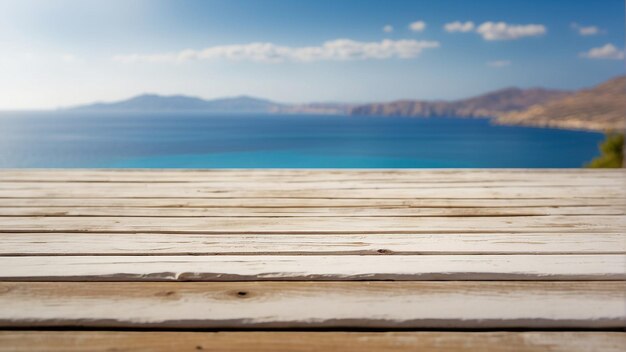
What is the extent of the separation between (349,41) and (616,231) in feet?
178

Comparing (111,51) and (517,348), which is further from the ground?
(111,51)

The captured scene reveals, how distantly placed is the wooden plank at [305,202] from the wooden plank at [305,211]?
0.14 feet

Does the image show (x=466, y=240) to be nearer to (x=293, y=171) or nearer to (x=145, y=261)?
(x=145, y=261)

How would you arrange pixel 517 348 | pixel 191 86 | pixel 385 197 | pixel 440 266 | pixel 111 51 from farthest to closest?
1. pixel 191 86
2. pixel 111 51
3. pixel 385 197
4. pixel 440 266
5. pixel 517 348

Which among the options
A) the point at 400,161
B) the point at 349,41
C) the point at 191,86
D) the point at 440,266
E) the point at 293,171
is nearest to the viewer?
the point at 440,266

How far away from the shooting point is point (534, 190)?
5.86ft

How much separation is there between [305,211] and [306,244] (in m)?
0.38

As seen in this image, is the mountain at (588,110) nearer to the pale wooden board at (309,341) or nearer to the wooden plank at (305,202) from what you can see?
the wooden plank at (305,202)

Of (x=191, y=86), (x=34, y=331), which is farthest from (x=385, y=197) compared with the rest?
(x=191, y=86)

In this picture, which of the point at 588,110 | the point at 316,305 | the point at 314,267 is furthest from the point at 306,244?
the point at 588,110

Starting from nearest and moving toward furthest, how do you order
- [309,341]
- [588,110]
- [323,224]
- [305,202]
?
[309,341] < [323,224] < [305,202] < [588,110]

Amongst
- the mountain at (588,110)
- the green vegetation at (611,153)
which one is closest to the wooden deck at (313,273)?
the green vegetation at (611,153)

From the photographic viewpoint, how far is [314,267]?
3.01ft

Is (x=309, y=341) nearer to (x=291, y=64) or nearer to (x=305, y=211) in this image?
(x=305, y=211)
